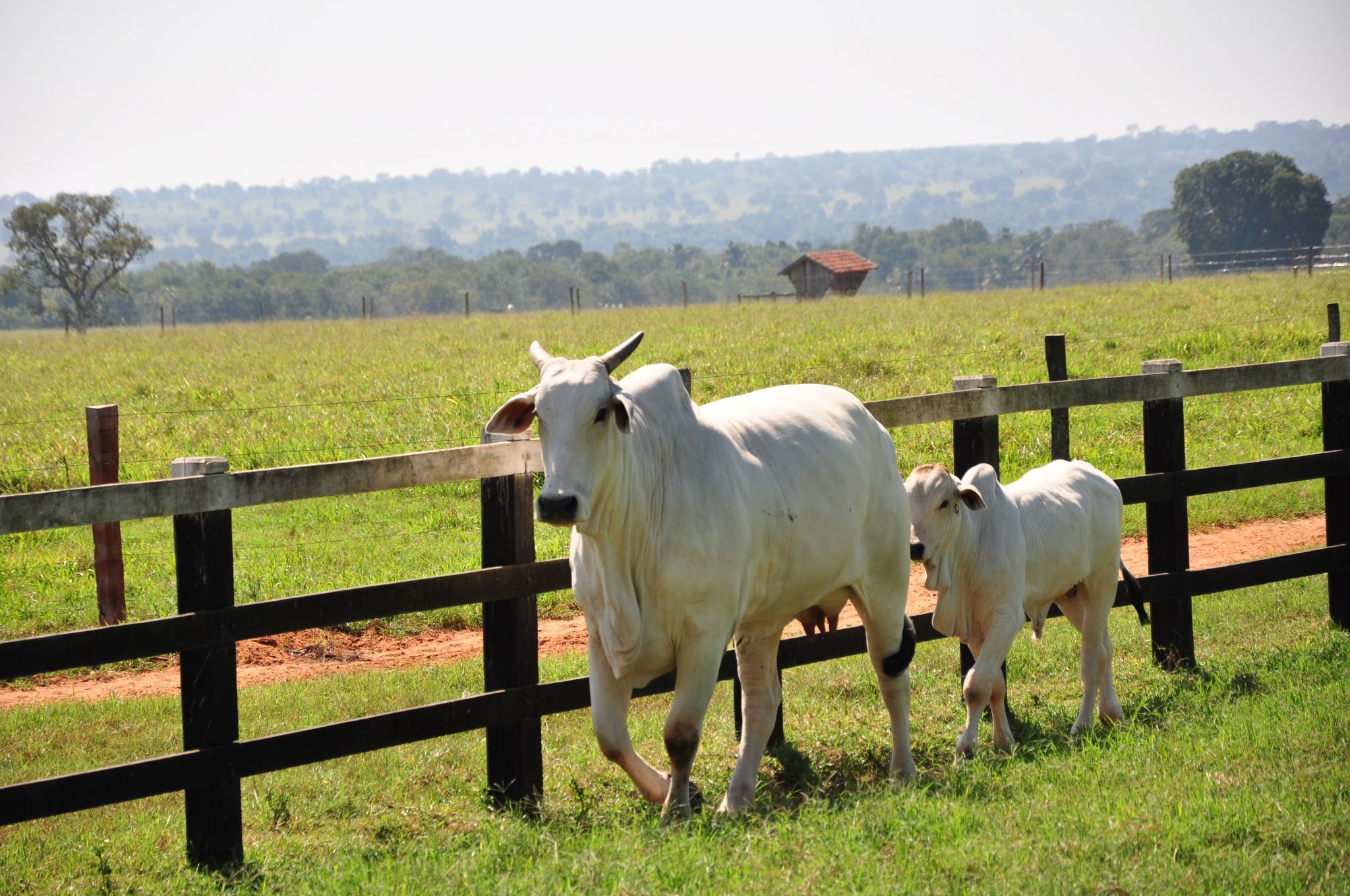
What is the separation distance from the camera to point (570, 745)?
6.80 m

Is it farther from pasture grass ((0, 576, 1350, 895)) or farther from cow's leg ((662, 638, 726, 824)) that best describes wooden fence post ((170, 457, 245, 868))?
cow's leg ((662, 638, 726, 824))

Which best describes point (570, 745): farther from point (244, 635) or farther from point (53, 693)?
point (53, 693)

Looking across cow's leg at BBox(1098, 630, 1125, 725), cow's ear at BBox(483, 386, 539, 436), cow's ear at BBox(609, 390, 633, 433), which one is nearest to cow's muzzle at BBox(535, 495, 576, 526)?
cow's ear at BBox(609, 390, 633, 433)

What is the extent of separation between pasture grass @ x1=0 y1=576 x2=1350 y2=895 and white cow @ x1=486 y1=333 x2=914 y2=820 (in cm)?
46

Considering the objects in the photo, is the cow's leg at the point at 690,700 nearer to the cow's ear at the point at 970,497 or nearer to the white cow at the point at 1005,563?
the white cow at the point at 1005,563

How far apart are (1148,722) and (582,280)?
6243 inches

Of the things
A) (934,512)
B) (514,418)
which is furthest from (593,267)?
(514,418)

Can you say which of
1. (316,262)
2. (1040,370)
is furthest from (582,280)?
(1040,370)

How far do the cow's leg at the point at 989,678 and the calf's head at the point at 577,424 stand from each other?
8.06 feet

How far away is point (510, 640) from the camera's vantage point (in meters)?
5.64

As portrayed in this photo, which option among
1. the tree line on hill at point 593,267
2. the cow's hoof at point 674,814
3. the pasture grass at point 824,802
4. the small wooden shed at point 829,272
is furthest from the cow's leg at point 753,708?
the small wooden shed at point 829,272

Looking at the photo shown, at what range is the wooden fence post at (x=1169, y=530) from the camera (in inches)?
304

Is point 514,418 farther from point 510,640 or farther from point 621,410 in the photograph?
point 510,640

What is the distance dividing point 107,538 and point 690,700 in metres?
6.51
